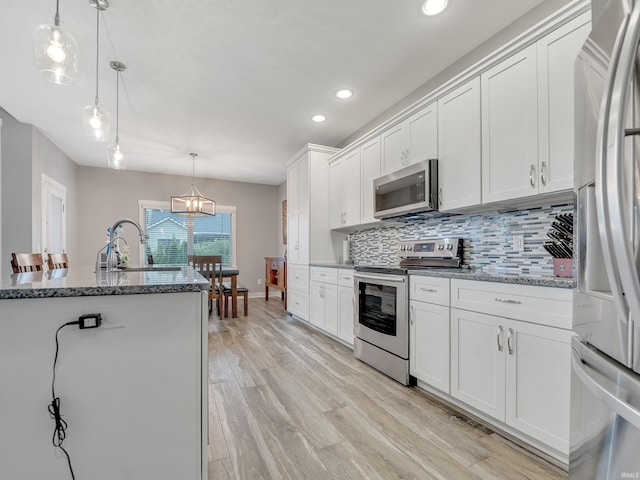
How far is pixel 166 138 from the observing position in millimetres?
4406

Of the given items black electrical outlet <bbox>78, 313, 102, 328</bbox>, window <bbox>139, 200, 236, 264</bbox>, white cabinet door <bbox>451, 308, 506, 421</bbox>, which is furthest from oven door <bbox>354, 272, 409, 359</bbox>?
window <bbox>139, 200, 236, 264</bbox>

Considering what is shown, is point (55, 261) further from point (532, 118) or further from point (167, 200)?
point (532, 118)

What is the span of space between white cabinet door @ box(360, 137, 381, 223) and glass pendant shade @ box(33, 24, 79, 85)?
2499 millimetres

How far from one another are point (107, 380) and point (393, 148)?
2.78m

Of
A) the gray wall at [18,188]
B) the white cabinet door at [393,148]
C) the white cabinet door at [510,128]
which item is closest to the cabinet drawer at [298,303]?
the white cabinet door at [393,148]

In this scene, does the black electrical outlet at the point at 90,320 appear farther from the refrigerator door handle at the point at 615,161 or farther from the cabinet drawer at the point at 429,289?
the cabinet drawer at the point at 429,289

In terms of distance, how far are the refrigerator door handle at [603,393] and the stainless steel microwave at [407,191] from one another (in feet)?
5.69

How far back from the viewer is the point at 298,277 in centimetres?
446

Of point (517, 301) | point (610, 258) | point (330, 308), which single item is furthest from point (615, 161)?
point (330, 308)

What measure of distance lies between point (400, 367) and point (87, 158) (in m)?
6.05

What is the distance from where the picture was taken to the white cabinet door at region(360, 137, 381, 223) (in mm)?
3275

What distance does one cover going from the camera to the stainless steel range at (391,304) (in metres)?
2.40

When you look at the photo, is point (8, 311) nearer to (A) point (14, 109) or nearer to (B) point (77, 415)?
(B) point (77, 415)

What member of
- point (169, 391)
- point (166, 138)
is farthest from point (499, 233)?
point (166, 138)
